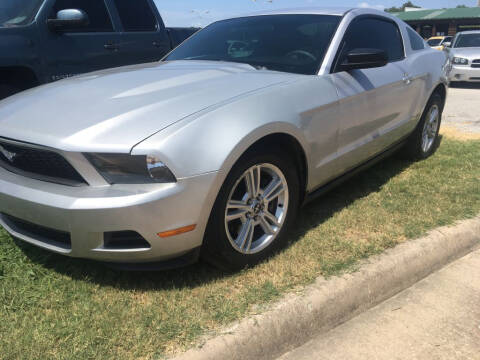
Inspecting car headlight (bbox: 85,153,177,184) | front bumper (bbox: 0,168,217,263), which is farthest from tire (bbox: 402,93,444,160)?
car headlight (bbox: 85,153,177,184)

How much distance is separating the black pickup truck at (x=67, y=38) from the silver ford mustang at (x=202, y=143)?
1.46 metres

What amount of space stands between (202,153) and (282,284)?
90 cm

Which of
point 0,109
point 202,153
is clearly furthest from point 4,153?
point 202,153

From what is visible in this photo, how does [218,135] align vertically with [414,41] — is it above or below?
below

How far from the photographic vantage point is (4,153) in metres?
2.44

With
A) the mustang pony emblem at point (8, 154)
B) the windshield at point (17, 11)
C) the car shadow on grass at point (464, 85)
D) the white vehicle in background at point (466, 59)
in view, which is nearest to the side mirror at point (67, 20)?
the windshield at point (17, 11)

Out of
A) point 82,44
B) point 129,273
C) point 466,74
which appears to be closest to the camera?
point 129,273

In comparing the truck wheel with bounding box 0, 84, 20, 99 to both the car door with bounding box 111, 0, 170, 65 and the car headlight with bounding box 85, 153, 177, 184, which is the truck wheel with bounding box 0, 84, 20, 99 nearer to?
the car door with bounding box 111, 0, 170, 65

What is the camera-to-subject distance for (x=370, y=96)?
133 inches

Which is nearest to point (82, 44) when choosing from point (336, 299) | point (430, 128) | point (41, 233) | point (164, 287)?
point (41, 233)

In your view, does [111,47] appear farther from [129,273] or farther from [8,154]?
[129,273]

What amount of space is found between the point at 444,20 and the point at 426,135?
3812 cm

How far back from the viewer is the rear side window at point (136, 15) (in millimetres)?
5223

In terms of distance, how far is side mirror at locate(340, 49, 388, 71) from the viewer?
3.06 meters
